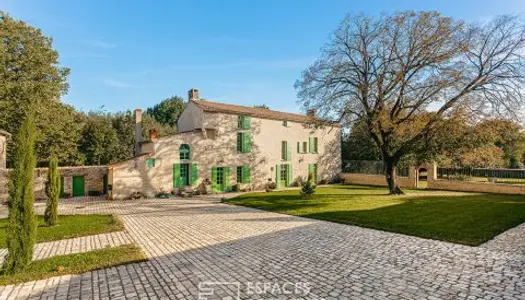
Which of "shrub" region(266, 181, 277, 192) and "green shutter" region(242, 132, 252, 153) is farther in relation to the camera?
"shrub" region(266, 181, 277, 192)

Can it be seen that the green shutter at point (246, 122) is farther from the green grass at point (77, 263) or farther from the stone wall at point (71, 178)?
the green grass at point (77, 263)

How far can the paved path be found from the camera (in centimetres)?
491

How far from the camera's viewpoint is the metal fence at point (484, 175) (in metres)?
18.9

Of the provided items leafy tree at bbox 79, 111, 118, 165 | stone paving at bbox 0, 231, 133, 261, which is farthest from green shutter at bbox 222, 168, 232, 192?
leafy tree at bbox 79, 111, 118, 165

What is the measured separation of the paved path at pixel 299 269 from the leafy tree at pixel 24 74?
Answer: 1847 cm

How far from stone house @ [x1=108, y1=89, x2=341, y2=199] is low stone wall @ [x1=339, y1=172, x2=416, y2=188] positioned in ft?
6.01

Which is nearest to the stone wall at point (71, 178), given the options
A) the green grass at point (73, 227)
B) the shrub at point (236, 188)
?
the green grass at point (73, 227)

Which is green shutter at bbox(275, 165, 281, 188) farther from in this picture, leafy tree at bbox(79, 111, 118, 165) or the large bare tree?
leafy tree at bbox(79, 111, 118, 165)

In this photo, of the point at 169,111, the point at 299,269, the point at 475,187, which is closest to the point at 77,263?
the point at 299,269

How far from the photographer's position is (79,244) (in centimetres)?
812

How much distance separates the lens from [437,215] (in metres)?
11.3

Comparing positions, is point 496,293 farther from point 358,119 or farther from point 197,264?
point 358,119

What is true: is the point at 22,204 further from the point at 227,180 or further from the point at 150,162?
the point at 227,180

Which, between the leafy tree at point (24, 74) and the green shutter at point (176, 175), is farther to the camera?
the leafy tree at point (24, 74)
